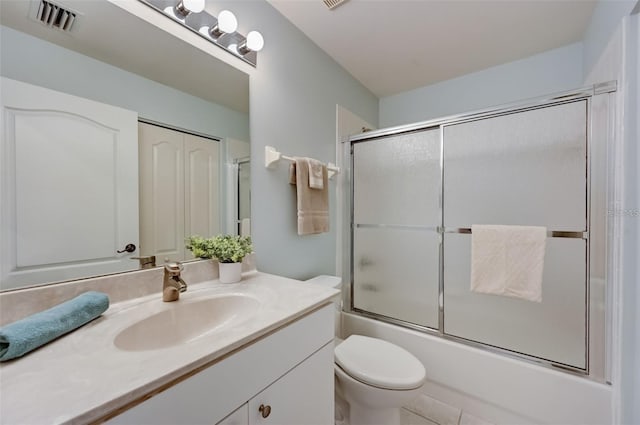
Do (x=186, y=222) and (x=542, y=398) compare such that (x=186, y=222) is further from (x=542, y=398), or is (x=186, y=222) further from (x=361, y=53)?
(x=542, y=398)

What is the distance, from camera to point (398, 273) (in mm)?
1812

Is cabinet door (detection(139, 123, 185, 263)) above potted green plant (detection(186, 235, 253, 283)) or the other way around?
above

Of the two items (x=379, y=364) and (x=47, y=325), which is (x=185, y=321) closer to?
(x=47, y=325)

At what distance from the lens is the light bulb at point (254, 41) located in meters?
1.26

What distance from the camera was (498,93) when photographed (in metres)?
2.05

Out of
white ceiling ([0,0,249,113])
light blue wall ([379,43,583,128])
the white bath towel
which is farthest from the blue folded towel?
light blue wall ([379,43,583,128])

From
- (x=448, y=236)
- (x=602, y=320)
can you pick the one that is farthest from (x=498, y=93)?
(x=602, y=320)

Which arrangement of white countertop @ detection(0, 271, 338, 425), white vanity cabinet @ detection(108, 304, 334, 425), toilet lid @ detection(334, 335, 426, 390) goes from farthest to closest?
toilet lid @ detection(334, 335, 426, 390)
white vanity cabinet @ detection(108, 304, 334, 425)
white countertop @ detection(0, 271, 338, 425)

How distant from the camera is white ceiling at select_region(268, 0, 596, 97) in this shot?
1.43 m

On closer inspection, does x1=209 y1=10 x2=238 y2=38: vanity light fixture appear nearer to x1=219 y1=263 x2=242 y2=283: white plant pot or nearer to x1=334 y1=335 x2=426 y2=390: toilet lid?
x1=219 y1=263 x2=242 y2=283: white plant pot

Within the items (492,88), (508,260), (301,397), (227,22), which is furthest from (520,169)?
(227,22)

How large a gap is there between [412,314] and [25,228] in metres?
1.91

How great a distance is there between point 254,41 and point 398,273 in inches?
65.9

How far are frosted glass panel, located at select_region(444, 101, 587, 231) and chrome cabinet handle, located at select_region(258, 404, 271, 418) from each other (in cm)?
138
